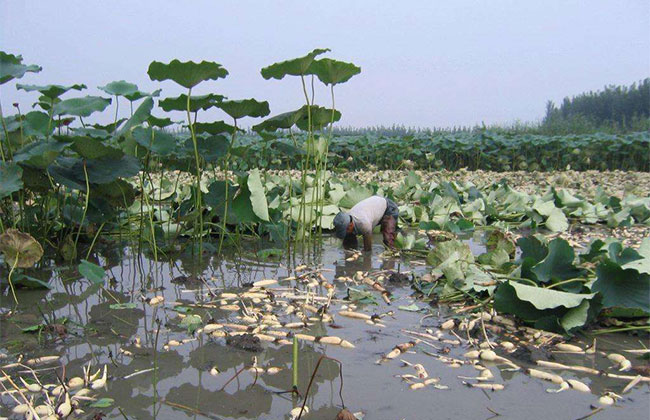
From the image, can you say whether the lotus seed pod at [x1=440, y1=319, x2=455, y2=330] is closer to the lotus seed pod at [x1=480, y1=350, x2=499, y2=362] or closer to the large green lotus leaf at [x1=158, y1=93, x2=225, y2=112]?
the lotus seed pod at [x1=480, y1=350, x2=499, y2=362]

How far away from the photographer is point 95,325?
220 cm

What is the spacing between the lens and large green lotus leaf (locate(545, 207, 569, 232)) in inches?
183

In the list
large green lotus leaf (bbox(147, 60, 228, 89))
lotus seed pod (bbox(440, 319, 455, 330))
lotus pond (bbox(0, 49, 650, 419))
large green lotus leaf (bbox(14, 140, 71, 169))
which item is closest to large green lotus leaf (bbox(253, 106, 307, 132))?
lotus pond (bbox(0, 49, 650, 419))

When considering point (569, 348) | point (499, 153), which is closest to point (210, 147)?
point (569, 348)

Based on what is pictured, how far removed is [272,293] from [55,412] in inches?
48.9

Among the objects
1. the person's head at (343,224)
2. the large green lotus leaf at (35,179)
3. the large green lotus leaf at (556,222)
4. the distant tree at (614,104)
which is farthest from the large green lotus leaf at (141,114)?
the distant tree at (614,104)

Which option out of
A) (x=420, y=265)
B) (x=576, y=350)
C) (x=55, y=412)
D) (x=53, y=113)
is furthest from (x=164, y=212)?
(x=576, y=350)

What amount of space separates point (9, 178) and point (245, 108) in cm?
127

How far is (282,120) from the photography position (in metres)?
3.35

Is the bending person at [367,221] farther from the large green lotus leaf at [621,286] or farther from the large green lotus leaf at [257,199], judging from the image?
the large green lotus leaf at [621,286]

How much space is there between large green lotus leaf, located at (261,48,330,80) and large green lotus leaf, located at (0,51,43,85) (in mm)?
1247

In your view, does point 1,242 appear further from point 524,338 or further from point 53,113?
point 524,338

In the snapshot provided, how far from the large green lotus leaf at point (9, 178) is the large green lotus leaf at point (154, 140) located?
1.94 feet

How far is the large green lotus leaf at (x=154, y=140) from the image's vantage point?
9.62ft
